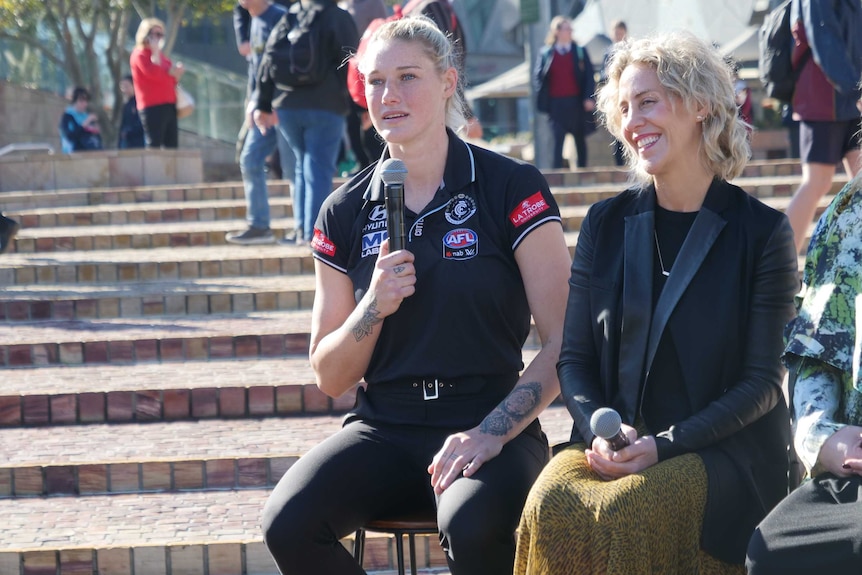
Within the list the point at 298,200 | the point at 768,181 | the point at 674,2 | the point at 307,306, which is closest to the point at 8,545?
the point at 307,306

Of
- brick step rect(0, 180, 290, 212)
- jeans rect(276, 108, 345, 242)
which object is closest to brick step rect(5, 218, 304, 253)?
jeans rect(276, 108, 345, 242)

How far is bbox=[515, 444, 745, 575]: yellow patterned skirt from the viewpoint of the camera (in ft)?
9.34

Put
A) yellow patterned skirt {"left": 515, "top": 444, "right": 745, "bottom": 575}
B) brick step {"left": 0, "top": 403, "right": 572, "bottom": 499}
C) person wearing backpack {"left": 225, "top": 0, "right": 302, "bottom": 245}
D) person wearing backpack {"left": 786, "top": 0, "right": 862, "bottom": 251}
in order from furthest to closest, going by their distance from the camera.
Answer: person wearing backpack {"left": 225, "top": 0, "right": 302, "bottom": 245} → person wearing backpack {"left": 786, "top": 0, "right": 862, "bottom": 251} → brick step {"left": 0, "top": 403, "right": 572, "bottom": 499} → yellow patterned skirt {"left": 515, "top": 444, "right": 745, "bottom": 575}

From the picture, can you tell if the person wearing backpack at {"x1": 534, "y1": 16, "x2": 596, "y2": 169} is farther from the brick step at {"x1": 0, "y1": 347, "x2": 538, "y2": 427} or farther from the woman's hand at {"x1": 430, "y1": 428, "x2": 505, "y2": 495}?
the woman's hand at {"x1": 430, "y1": 428, "x2": 505, "y2": 495}

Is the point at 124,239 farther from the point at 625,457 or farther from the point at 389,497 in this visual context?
the point at 625,457

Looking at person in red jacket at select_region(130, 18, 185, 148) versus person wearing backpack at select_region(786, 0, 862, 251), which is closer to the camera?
person wearing backpack at select_region(786, 0, 862, 251)

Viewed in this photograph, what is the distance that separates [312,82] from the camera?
321 inches

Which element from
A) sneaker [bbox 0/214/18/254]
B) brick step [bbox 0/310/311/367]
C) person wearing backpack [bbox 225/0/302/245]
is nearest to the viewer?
brick step [bbox 0/310/311/367]

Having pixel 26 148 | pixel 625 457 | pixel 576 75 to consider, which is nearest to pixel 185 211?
pixel 576 75

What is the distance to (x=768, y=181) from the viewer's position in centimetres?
1076

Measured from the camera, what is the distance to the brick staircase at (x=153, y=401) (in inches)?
177

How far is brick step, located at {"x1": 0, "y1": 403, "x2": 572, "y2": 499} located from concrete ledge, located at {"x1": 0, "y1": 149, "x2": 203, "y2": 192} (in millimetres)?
7381

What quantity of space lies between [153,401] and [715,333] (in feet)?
11.1

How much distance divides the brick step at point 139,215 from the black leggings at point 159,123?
8.73ft
